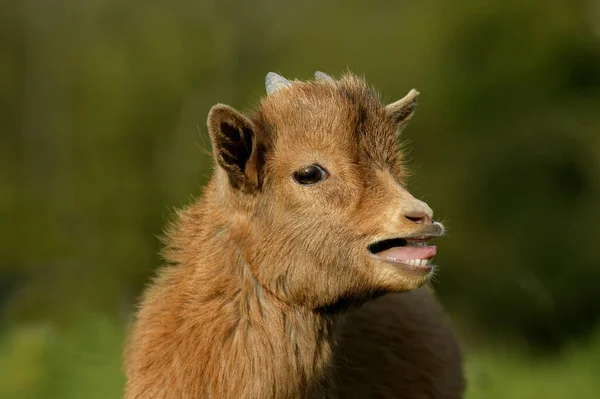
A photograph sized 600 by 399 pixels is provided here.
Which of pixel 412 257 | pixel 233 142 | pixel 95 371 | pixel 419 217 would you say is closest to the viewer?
pixel 419 217

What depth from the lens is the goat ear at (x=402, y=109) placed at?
20.2ft

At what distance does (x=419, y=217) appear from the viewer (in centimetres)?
509

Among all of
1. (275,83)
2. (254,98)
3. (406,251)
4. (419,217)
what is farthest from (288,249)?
(254,98)

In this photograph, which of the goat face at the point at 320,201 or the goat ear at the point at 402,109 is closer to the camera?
the goat face at the point at 320,201

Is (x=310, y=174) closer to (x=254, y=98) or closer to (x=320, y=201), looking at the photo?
(x=320, y=201)

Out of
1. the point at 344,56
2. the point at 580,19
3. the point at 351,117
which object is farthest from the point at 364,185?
the point at 344,56

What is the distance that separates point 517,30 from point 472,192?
3833mm

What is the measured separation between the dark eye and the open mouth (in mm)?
478

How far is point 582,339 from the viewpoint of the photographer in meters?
17.4

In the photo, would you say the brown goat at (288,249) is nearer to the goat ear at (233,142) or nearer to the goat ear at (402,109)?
the goat ear at (233,142)

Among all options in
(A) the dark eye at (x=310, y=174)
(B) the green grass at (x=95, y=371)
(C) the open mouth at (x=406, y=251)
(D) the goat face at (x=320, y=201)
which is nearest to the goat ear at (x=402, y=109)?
(D) the goat face at (x=320, y=201)

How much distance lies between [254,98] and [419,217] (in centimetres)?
1270

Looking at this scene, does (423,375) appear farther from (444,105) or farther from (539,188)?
(444,105)

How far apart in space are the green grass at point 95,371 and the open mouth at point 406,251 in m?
5.55
